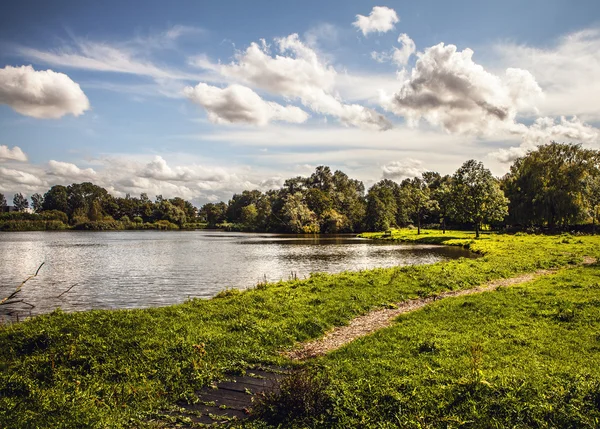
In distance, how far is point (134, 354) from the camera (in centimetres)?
1221

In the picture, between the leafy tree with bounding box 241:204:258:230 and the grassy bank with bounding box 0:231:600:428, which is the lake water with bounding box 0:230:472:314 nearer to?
the grassy bank with bounding box 0:231:600:428

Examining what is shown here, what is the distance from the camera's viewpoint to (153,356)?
1208 cm

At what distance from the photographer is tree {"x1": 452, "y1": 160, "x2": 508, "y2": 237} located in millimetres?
74562

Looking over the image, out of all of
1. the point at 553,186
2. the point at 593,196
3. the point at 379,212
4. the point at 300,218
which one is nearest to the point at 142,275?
the point at 553,186

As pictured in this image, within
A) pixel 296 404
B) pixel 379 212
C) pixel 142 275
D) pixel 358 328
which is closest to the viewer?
pixel 296 404

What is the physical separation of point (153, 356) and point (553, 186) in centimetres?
8728

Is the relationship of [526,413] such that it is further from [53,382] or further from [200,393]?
[53,382]

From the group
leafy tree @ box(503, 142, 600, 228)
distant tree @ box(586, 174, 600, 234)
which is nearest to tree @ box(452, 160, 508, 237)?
leafy tree @ box(503, 142, 600, 228)

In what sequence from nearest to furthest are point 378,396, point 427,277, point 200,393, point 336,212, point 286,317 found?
1. point 378,396
2. point 200,393
3. point 286,317
4. point 427,277
5. point 336,212

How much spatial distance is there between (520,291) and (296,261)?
98.1 feet

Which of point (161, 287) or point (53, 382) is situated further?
point (161, 287)

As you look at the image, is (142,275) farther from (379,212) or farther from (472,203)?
(379,212)

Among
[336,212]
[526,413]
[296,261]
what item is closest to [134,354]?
[526,413]

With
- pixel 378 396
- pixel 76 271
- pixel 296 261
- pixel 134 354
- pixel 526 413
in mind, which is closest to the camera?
pixel 526 413
